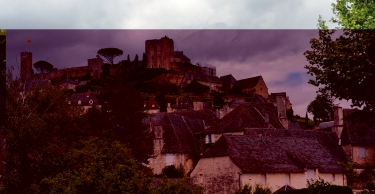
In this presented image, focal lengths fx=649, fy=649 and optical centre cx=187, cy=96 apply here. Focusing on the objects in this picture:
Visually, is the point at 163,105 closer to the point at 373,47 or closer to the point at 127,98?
the point at 127,98

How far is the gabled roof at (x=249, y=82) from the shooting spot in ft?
395

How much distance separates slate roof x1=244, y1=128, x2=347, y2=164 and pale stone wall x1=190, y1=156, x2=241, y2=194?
36.0 ft

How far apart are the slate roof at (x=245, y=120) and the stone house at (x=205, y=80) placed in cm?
6186

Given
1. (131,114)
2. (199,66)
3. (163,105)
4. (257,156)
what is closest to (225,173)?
(257,156)

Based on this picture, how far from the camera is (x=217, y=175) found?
2083 inches

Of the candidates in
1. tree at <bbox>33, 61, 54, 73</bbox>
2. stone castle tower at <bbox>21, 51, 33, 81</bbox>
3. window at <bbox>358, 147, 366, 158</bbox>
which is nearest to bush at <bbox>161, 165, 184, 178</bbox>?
stone castle tower at <bbox>21, 51, 33, 81</bbox>

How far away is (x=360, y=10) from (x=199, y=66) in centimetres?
11386

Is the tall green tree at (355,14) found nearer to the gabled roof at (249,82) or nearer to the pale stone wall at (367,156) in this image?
the pale stone wall at (367,156)

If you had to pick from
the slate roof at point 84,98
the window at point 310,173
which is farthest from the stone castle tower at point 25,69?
the window at point 310,173

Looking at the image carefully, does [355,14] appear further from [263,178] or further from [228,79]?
[228,79]

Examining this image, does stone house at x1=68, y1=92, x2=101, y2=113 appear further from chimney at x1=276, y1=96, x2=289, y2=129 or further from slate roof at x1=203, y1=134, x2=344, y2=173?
slate roof at x1=203, y1=134, x2=344, y2=173

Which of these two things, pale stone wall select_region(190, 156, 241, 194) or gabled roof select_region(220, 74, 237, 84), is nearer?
pale stone wall select_region(190, 156, 241, 194)

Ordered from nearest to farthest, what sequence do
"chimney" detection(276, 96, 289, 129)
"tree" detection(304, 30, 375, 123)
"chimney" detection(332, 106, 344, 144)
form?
"tree" detection(304, 30, 375, 123), "chimney" detection(332, 106, 344, 144), "chimney" detection(276, 96, 289, 129)

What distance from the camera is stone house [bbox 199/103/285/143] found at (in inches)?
2576
